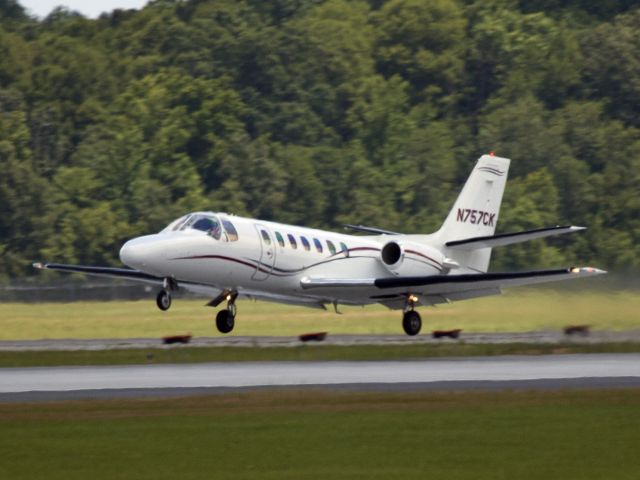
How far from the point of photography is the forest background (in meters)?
64.0

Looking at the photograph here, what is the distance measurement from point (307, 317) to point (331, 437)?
870 inches

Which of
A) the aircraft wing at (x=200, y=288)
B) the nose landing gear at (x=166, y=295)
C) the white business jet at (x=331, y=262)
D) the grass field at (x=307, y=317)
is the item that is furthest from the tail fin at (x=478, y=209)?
the nose landing gear at (x=166, y=295)

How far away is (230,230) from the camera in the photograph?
29.5 m

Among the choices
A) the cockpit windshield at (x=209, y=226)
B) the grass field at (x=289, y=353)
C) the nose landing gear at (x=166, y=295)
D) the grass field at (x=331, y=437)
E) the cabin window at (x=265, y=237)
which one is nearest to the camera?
the grass field at (x=331, y=437)

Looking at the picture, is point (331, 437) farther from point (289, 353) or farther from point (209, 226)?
point (209, 226)

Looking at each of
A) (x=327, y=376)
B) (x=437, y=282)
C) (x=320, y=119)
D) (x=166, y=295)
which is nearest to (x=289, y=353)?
(x=166, y=295)

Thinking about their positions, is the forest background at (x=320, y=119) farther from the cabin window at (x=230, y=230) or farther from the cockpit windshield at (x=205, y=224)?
the cockpit windshield at (x=205, y=224)

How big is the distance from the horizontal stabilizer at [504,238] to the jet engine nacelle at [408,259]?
2.60 ft

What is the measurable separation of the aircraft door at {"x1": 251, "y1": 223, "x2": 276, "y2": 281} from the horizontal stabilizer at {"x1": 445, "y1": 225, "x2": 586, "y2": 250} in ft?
15.9

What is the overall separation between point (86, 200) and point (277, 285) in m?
35.3

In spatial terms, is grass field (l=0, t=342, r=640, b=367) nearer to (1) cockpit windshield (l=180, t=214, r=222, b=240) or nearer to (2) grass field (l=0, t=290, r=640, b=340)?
(1) cockpit windshield (l=180, t=214, r=222, b=240)

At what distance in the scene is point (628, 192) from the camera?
→ 67.9 meters

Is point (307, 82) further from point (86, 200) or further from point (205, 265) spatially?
point (205, 265)

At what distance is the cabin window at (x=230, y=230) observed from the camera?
29406mm
